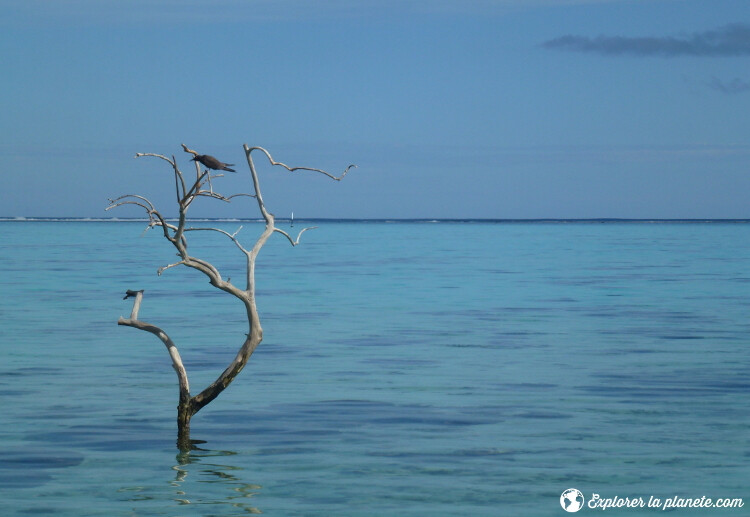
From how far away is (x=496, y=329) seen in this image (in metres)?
28.3

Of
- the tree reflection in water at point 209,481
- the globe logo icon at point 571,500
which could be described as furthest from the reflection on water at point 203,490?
the globe logo icon at point 571,500

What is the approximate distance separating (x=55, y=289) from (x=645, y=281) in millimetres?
23836

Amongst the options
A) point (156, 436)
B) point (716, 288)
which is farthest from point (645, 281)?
point (156, 436)

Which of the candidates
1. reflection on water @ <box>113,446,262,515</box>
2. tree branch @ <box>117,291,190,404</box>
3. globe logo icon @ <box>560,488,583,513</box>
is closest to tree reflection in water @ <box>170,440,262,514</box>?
reflection on water @ <box>113,446,262,515</box>

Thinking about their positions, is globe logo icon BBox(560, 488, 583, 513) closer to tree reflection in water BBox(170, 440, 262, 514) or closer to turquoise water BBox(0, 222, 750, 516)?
turquoise water BBox(0, 222, 750, 516)

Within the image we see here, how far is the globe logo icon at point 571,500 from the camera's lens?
11.6m

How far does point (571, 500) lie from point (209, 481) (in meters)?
3.99

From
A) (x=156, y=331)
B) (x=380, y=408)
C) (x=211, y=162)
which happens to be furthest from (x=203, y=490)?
(x=380, y=408)

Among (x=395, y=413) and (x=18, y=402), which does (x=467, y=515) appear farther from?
(x=18, y=402)

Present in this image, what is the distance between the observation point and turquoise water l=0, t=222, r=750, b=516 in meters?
12.2

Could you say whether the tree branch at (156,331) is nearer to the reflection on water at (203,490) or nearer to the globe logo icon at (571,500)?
the reflection on water at (203,490)

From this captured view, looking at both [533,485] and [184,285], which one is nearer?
[533,485]

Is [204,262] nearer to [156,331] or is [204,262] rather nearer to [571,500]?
[156,331]

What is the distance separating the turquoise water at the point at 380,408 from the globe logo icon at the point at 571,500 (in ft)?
0.37
